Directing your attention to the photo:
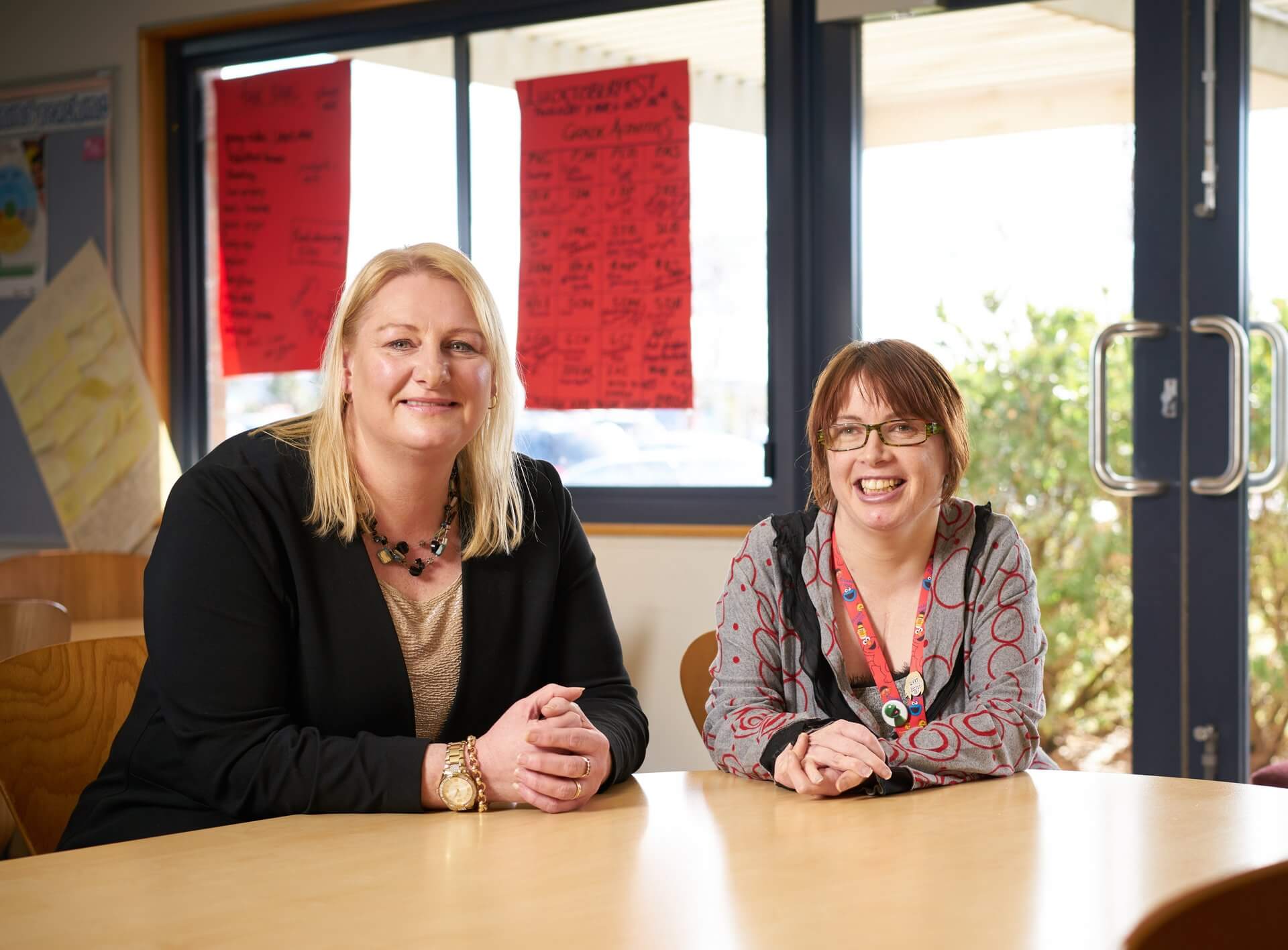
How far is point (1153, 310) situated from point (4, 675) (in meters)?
2.38

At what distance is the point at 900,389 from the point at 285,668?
0.92 meters

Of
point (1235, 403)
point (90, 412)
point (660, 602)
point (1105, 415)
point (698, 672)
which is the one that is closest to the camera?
point (698, 672)

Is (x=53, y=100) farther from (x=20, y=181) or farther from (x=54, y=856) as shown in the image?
(x=54, y=856)

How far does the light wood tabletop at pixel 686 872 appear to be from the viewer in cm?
113

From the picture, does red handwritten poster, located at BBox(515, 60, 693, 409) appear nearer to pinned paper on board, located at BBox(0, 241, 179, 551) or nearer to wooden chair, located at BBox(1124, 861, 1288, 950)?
pinned paper on board, located at BBox(0, 241, 179, 551)

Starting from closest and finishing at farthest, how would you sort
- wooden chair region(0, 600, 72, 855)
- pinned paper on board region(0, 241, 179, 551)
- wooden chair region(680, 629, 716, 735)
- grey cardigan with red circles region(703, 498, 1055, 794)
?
grey cardigan with red circles region(703, 498, 1055, 794) < wooden chair region(680, 629, 716, 735) < wooden chair region(0, 600, 72, 855) < pinned paper on board region(0, 241, 179, 551)

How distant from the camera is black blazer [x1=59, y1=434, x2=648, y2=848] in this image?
1.58 m

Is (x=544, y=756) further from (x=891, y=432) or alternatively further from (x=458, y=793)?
(x=891, y=432)

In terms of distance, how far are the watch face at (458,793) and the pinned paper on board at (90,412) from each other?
110 inches

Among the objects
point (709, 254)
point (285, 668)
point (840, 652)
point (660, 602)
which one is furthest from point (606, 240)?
point (285, 668)

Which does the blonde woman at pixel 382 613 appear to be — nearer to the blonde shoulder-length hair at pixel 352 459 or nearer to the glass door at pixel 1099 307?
the blonde shoulder-length hair at pixel 352 459

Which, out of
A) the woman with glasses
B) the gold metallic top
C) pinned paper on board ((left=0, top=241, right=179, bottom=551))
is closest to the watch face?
the gold metallic top

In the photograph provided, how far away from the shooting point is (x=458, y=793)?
5.08ft

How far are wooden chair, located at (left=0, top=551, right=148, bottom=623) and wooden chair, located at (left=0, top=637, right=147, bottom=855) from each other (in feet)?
4.61
